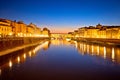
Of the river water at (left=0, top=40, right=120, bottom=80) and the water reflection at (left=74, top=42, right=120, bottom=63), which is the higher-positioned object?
the river water at (left=0, top=40, right=120, bottom=80)

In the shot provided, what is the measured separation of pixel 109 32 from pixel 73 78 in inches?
5182

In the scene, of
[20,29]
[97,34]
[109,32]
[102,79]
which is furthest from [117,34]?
[102,79]

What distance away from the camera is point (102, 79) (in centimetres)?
1842

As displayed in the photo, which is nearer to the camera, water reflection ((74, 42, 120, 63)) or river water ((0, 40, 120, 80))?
river water ((0, 40, 120, 80))

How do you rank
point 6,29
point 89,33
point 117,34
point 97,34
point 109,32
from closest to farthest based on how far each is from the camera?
point 6,29
point 117,34
point 109,32
point 97,34
point 89,33

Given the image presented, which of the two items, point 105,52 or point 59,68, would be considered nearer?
point 59,68

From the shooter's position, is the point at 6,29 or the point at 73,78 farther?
the point at 6,29

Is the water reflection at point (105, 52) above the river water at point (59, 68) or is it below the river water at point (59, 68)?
below

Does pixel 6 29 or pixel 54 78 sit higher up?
pixel 6 29

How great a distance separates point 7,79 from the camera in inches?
711

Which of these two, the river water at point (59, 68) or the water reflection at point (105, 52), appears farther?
the water reflection at point (105, 52)

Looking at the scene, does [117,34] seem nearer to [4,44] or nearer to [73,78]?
A: [4,44]

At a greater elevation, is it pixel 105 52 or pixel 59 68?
pixel 59 68

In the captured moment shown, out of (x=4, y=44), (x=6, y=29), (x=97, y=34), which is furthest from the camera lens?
(x=97, y=34)
